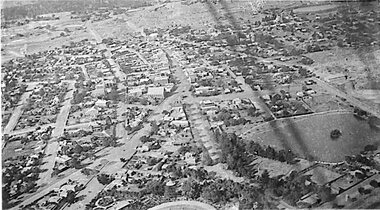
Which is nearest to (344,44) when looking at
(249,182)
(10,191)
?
(249,182)

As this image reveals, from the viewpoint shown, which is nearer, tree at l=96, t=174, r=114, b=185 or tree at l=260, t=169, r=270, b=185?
tree at l=260, t=169, r=270, b=185

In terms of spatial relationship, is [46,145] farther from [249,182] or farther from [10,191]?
[249,182]

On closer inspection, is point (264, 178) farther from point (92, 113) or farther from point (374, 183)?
point (92, 113)

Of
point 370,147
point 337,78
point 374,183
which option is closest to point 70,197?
point 374,183

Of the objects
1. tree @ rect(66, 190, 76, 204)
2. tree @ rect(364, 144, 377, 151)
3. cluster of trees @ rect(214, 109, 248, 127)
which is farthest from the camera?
cluster of trees @ rect(214, 109, 248, 127)

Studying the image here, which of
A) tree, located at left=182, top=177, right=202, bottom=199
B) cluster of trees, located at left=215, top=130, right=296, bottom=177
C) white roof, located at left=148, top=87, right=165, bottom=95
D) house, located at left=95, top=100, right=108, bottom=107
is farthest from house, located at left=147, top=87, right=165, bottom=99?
tree, located at left=182, top=177, right=202, bottom=199

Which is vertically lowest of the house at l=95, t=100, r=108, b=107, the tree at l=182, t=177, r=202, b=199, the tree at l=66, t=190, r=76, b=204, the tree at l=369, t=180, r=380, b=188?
the tree at l=66, t=190, r=76, b=204

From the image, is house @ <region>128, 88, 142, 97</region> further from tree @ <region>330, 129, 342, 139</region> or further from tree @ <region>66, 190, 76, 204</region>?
tree @ <region>330, 129, 342, 139</region>
